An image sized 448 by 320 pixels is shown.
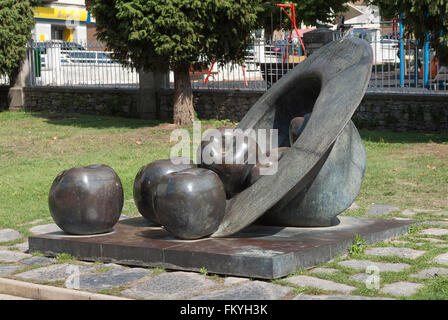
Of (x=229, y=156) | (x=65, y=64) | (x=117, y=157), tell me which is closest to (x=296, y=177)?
(x=229, y=156)

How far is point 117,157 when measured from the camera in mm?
12438

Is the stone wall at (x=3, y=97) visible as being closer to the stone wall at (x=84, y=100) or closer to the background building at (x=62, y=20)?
the stone wall at (x=84, y=100)

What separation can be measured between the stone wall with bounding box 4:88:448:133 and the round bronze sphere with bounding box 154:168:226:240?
881cm

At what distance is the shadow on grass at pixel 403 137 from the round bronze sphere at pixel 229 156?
6982mm

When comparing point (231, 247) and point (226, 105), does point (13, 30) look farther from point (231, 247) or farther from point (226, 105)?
point (231, 247)

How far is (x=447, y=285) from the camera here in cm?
485

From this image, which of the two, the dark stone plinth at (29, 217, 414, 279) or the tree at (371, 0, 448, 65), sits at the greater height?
the tree at (371, 0, 448, 65)

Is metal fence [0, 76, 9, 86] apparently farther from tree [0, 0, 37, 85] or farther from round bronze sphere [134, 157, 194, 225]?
round bronze sphere [134, 157, 194, 225]

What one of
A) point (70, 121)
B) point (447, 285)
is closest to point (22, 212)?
point (447, 285)

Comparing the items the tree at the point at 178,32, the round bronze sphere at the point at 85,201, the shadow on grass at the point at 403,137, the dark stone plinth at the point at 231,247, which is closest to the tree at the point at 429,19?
the shadow on grass at the point at 403,137

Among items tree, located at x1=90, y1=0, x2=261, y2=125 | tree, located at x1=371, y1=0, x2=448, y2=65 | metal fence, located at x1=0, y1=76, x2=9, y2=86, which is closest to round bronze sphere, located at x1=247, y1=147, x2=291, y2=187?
tree, located at x1=371, y1=0, x2=448, y2=65

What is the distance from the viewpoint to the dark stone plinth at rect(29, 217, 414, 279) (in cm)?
524

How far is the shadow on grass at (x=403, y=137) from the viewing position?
41.8 feet

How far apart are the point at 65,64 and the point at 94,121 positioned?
208 inches
